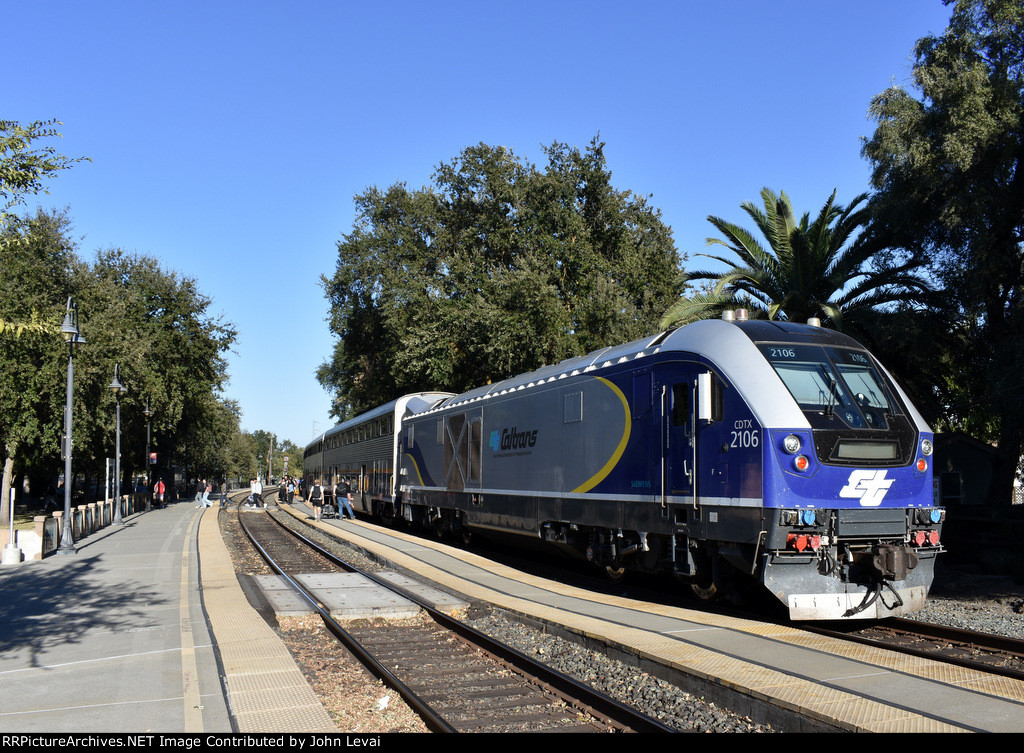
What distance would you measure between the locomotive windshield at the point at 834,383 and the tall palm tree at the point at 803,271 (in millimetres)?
8636

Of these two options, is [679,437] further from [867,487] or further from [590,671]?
[590,671]

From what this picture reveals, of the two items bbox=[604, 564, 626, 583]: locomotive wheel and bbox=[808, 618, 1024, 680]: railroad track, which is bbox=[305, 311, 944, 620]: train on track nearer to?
bbox=[604, 564, 626, 583]: locomotive wheel

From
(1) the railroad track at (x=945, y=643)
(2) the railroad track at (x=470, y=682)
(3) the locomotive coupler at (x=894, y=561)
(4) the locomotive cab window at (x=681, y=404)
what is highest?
(4) the locomotive cab window at (x=681, y=404)

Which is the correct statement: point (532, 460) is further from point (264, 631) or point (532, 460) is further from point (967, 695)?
point (967, 695)

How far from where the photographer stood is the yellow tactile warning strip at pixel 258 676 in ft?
20.7

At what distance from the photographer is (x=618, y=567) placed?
13.4 metres

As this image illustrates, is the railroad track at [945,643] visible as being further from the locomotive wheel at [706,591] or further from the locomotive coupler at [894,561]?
the locomotive wheel at [706,591]

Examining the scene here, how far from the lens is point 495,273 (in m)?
35.4

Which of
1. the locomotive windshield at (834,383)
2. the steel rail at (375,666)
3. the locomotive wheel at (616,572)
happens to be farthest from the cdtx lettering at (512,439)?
the locomotive windshield at (834,383)

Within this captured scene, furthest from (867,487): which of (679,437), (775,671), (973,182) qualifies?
(973,182)

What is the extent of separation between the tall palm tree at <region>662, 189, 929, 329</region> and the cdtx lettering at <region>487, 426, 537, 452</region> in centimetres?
582

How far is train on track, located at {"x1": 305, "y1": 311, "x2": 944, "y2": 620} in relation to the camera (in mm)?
9438

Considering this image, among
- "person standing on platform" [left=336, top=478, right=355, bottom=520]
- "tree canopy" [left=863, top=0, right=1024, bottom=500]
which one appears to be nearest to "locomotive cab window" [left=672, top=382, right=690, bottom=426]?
"tree canopy" [left=863, top=0, right=1024, bottom=500]

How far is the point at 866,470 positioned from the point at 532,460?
7.06 metres
